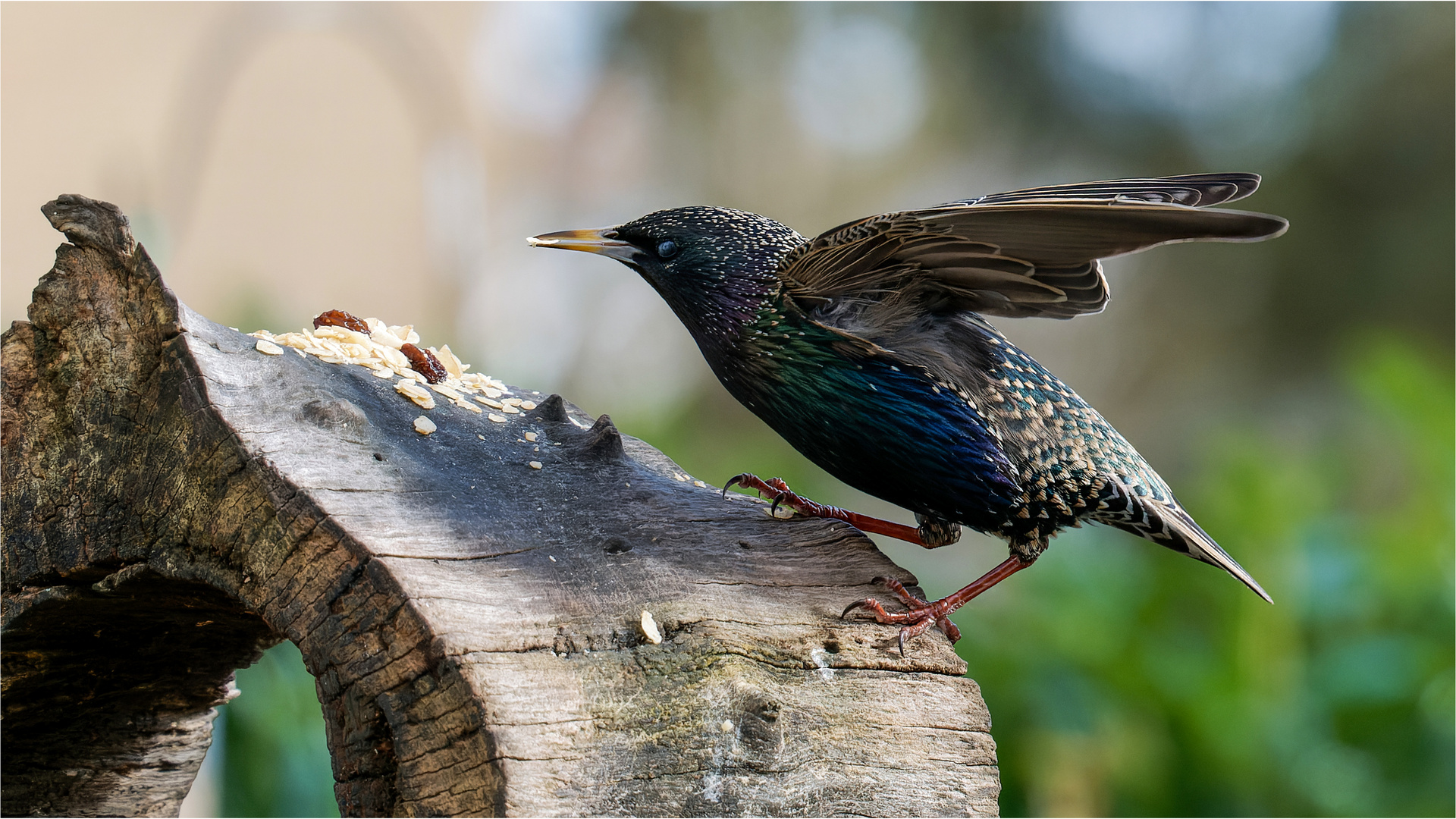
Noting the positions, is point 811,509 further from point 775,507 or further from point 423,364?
point 423,364

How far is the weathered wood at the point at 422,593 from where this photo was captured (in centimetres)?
125

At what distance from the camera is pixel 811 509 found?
6.14ft

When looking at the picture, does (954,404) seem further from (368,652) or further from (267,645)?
(267,645)

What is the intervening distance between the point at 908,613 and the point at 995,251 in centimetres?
61

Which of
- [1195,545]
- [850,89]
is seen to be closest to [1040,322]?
[850,89]

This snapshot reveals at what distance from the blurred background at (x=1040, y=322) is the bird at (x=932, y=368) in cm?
170

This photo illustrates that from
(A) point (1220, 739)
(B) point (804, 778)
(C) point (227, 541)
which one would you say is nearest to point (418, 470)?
(C) point (227, 541)

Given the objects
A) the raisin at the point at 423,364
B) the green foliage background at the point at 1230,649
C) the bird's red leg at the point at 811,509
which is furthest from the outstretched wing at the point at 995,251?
the green foliage background at the point at 1230,649

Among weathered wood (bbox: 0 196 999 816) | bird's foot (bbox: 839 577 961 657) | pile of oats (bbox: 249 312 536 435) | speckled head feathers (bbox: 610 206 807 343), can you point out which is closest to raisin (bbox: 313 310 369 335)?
pile of oats (bbox: 249 312 536 435)

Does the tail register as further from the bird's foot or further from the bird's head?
the bird's head

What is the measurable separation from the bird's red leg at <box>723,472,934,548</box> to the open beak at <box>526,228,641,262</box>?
0.50 m

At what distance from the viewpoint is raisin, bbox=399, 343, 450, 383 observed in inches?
71.9

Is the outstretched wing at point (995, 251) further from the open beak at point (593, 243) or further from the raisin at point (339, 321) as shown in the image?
the raisin at point (339, 321)

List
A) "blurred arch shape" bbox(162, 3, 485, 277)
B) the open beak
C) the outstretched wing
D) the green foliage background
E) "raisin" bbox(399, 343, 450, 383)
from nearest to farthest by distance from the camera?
the outstretched wing, "raisin" bbox(399, 343, 450, 383), the open beak, the green foliage background, "blurred arch shape" bbox(162, 3, 485, 277)
